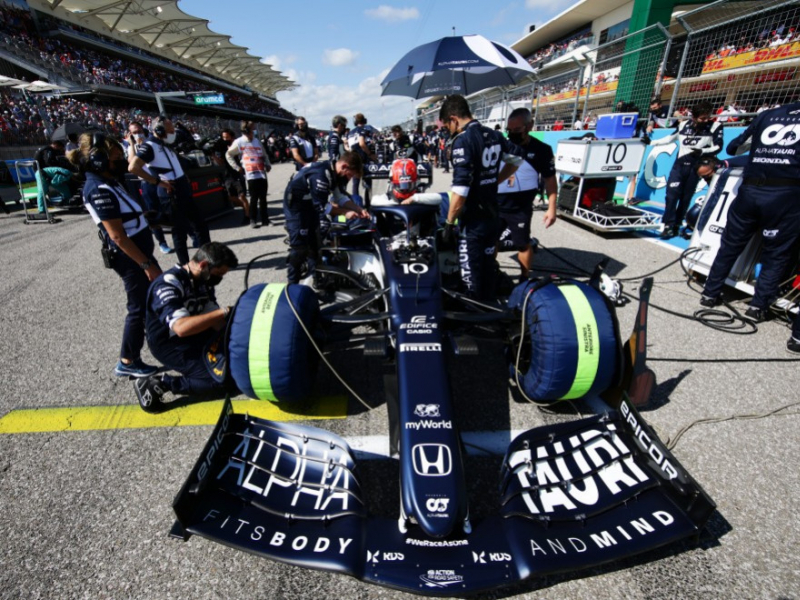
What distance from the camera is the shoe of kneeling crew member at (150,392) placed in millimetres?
2705

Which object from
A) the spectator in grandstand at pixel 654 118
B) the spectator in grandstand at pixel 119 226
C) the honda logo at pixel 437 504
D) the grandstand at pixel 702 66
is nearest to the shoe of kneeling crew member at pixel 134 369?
the spectator in grandstand at pixel 119 226

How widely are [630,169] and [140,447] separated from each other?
7974mm

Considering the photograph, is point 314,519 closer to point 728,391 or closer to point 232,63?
point 728,391

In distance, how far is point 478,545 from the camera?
5.22ft

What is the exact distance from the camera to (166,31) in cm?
4575

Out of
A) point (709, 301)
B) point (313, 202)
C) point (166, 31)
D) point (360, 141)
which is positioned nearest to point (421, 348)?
point (313, 202)

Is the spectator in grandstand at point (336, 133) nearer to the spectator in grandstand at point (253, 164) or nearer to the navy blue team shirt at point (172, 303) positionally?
the spectator in grandstand at point (253, 164)

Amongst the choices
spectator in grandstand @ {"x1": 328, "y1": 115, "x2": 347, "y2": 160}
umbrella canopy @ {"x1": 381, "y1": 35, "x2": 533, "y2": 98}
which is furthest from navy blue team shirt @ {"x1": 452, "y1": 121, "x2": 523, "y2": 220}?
spectator in grandstand @ {"x1": 328, "y1": 115, "x2": 347, "y2": 160}

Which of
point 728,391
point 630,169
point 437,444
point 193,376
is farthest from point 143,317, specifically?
point 630,169

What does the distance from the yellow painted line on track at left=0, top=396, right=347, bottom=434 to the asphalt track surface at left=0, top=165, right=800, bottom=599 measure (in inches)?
0.5

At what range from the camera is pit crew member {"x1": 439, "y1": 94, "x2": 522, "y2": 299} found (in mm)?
3189

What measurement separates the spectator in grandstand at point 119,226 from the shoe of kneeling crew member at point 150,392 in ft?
1.37

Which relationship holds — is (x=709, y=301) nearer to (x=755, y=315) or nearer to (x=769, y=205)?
(x=755, y=315)

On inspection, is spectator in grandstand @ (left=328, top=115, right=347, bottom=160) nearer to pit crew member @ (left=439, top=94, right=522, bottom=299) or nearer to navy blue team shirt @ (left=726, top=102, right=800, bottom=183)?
pit crew member @ (left=439, top=94, right=522, bottom=299)
